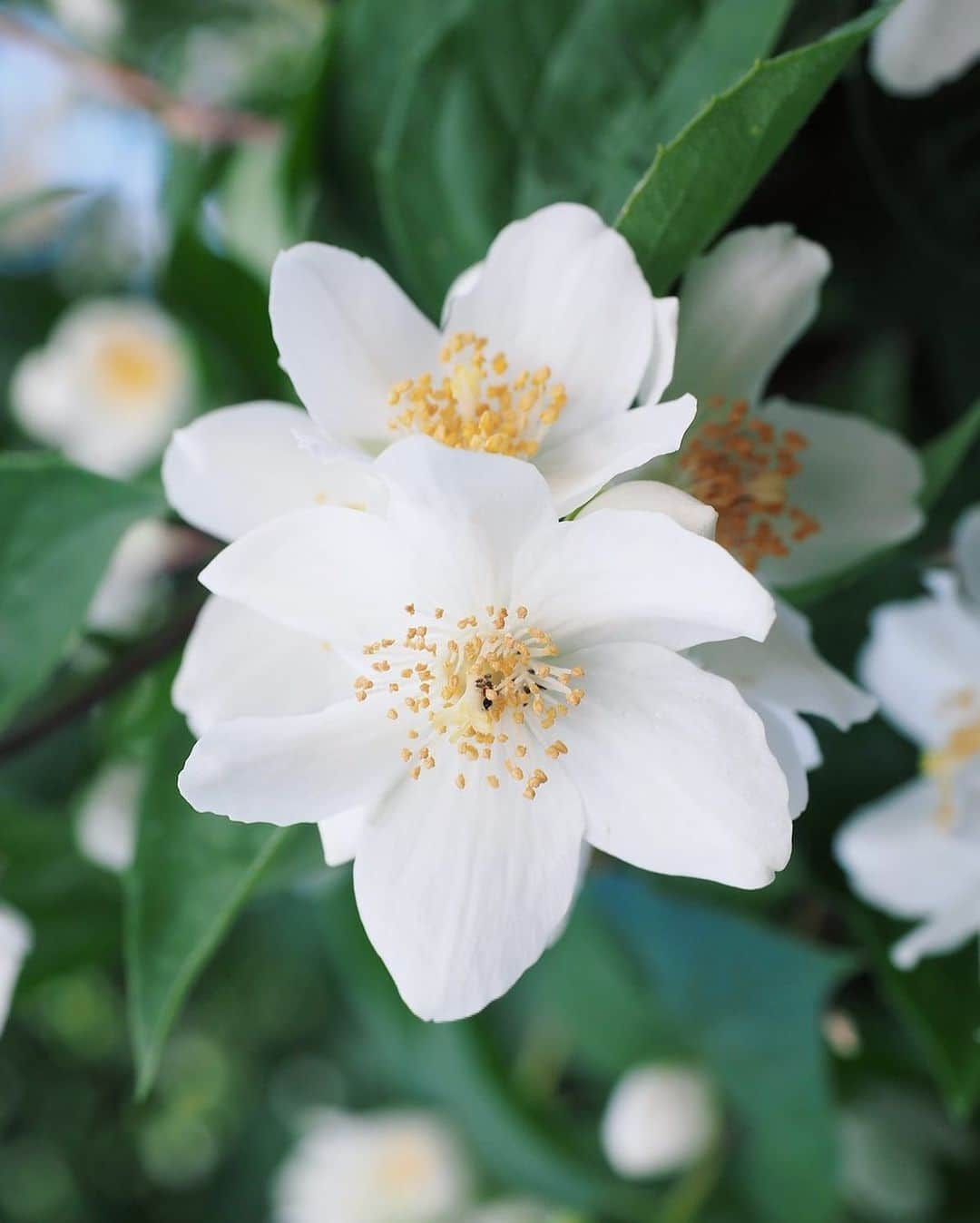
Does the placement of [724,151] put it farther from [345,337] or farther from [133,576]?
[133,576]

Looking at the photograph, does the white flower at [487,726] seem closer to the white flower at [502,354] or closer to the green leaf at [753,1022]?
the white flower at [502,354]

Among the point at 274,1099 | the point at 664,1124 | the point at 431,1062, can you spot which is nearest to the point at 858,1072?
the point at 664,1124

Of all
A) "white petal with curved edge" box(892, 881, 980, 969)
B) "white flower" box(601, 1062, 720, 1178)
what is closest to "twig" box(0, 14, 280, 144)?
"white petal with curved edge" box(892, 881, 980, 969)

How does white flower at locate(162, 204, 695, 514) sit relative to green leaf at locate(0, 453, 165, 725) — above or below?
above

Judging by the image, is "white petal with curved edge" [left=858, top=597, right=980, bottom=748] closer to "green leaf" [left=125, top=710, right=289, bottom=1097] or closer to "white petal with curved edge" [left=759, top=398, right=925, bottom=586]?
"white petal with curved edge" [left=759, top=398, right=925, bottom=586]

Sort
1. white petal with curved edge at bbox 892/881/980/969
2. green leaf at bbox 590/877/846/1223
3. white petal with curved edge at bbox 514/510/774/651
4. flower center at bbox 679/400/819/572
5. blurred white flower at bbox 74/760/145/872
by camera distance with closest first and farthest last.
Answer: white petal with curved edge at bbox 514/510/774/651
flower center at bbox 679/400/819/572
white petal with curved edge at bbox 892/881/980/969
blurred white flower at bbox 74/760/145/872
green leaf at bbox 590/877/846/1223

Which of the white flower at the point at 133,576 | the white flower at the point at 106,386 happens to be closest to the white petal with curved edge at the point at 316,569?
the white flower at the point at 133,576
